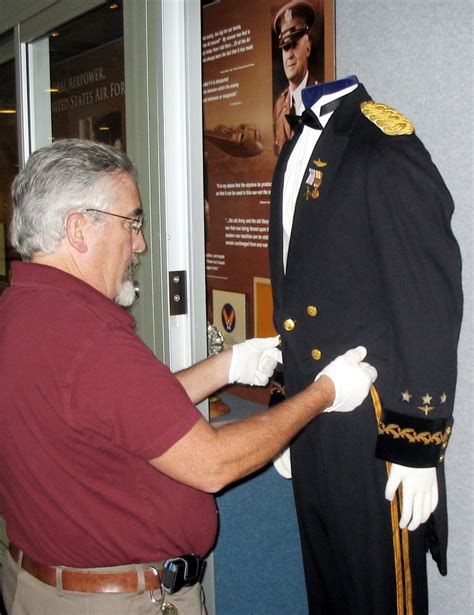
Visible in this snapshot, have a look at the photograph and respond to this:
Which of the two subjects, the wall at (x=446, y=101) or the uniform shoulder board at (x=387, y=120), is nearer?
the uniform shoulder board at (x=387, y=120)

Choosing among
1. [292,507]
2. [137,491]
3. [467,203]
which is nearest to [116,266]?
[137,491]

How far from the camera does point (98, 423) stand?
112 cm

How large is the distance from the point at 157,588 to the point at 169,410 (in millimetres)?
410

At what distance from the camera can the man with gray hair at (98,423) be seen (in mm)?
1111

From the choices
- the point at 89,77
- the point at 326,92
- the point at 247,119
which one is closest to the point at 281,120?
the point at 247,119

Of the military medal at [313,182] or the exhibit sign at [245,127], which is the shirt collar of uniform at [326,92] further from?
the exhibit sign at [245,127]

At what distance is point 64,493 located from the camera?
3.94 feet

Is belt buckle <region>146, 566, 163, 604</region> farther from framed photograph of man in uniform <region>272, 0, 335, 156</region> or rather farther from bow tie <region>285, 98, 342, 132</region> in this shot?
framed photograph of man in uniform <region>272, 0, 335, 156</region>

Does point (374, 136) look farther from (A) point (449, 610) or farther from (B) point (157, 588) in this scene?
(A) point (449, 610)

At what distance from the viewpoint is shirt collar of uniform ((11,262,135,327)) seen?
1205 millimetres

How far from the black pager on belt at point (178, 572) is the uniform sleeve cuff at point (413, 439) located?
0.40 meters

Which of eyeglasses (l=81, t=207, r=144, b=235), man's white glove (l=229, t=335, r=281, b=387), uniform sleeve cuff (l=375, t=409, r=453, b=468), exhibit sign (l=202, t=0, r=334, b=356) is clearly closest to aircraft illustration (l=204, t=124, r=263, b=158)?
exhibit sign (l=202, t=0, r=334, b=356)

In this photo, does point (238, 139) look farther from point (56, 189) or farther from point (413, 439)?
point (413, 439)

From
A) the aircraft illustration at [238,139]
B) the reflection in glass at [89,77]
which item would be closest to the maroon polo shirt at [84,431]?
the reflection in glass at [89,77]
